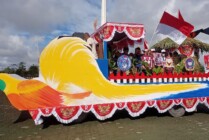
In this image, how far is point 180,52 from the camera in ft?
33.7

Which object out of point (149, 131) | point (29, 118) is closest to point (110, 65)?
point (149, 131)

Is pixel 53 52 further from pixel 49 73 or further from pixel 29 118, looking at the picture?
pixel 29 118

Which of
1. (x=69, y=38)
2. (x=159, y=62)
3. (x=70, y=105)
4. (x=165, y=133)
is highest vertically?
(x=69, y=38)

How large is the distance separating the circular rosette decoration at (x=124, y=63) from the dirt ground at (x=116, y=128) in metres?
1.60

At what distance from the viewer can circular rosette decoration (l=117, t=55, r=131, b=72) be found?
26.5 feet

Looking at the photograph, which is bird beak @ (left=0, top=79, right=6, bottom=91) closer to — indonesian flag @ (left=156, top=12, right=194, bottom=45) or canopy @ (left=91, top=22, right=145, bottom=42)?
canopy @ (left=91, top=22, right=145, bottom=42)

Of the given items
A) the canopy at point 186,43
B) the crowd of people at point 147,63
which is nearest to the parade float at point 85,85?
the crowd of people at point 147,63

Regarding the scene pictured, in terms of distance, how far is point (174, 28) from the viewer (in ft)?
32.4

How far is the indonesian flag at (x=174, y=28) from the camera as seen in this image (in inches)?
→ 386

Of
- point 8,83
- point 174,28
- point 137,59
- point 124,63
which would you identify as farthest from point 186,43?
point 8,83

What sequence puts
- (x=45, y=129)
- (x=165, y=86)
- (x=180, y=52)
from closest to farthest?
(x=45, y=129) → (x=165, y=86) → (x=180, y=52)

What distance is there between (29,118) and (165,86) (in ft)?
14.7

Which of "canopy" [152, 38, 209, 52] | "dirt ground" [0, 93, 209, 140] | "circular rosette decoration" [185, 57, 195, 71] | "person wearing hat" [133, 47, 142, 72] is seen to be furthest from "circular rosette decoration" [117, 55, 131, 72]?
"canopy" [152, 38, 209, 52]

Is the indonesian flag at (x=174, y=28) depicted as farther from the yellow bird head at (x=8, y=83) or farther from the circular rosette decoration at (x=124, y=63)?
the yellow bird head at (x=8, y=83)
